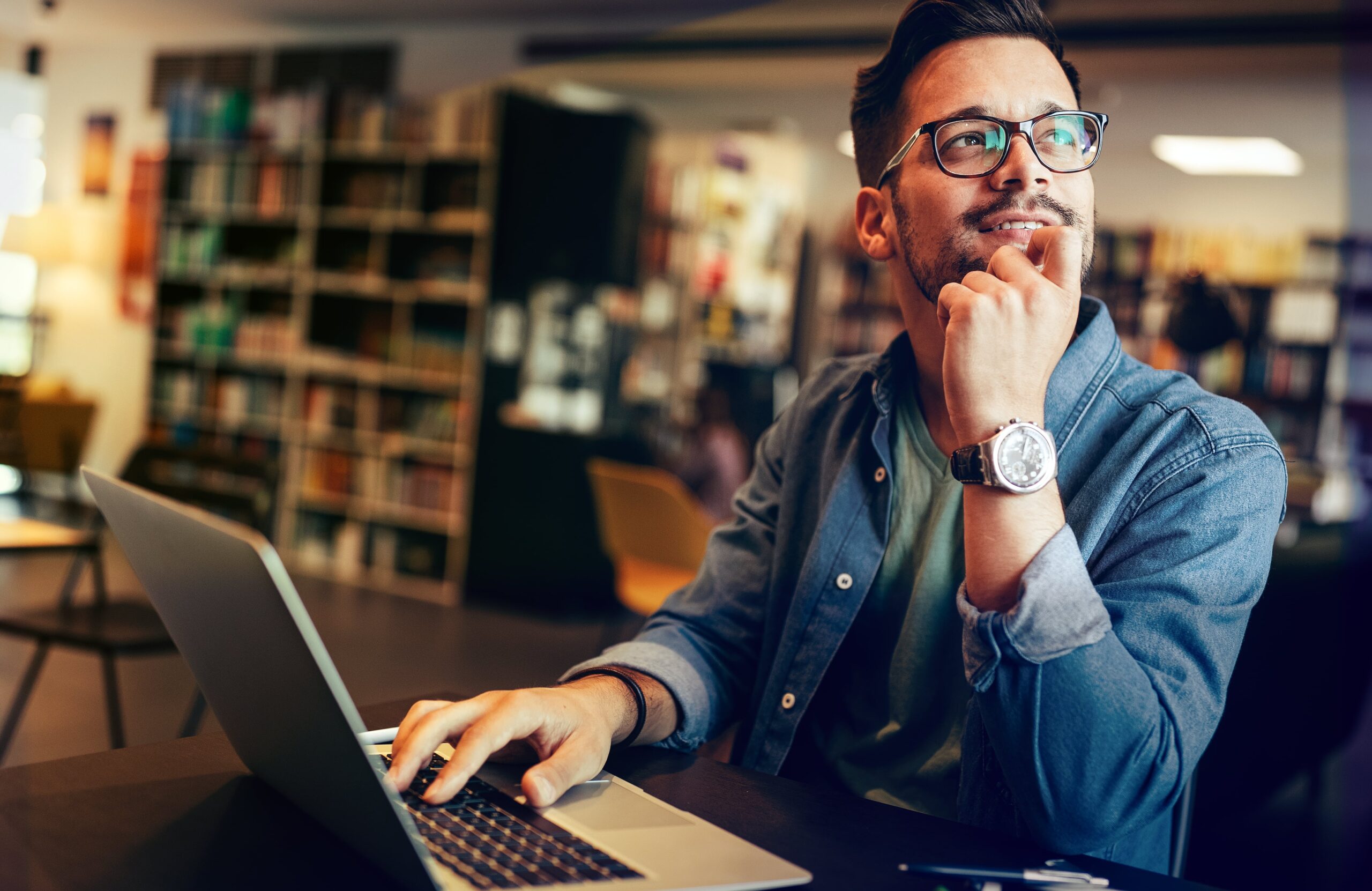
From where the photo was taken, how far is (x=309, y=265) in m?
6.60

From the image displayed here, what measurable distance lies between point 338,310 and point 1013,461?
20.8 feet

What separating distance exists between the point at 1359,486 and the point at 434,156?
6.46 meters

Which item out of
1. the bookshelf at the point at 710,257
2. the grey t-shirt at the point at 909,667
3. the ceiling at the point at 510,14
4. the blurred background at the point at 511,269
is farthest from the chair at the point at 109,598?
the ceiling at the point at 510,14

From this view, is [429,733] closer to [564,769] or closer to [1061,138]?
[564,769]

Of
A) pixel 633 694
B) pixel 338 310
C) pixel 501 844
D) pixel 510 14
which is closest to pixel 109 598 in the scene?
pixel 633 694

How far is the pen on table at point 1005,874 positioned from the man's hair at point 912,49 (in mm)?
788

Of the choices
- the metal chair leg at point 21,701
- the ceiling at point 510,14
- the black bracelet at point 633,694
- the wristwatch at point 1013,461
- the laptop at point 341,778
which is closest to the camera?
the laptop at point 341,778

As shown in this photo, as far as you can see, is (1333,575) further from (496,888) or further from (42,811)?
(42,811)

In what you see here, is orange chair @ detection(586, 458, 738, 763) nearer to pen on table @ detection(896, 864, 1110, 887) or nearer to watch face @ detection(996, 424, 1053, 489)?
watch face @ detection(996, 424, 1053, 489)

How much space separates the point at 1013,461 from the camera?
0.88 metres

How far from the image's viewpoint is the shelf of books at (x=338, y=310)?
20.3ft

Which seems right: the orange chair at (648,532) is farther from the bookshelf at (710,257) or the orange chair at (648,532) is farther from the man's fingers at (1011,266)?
the man's fingers at (1011,266)

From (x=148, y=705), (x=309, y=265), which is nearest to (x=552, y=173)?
(x=309, y=265)

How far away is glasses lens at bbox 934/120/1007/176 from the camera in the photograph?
1.11m
